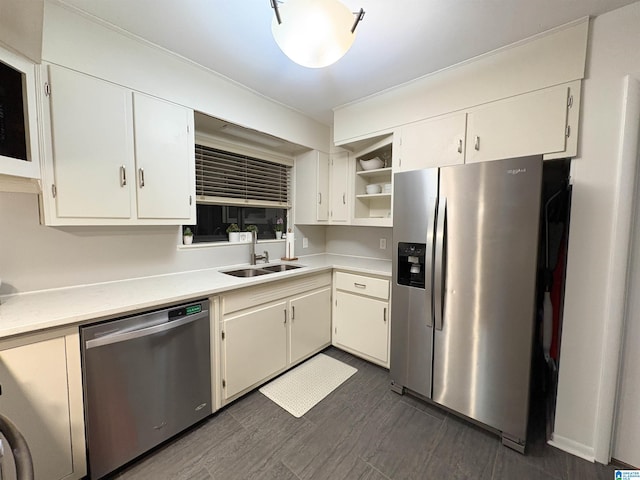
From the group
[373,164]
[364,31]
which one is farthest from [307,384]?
[364,31]

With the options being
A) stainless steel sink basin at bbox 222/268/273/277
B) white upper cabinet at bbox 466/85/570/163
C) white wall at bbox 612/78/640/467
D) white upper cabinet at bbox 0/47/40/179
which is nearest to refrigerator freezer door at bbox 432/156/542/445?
white upper cabinet at bbox 466/85/570/163

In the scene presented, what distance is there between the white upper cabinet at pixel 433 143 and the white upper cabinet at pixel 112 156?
1704 millimetres

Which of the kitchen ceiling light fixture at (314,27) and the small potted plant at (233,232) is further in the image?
the small potted plant at (233,232)

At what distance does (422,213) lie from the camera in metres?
1.84

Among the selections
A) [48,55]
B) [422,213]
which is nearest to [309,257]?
[422,213]

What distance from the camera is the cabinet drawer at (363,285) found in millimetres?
2328

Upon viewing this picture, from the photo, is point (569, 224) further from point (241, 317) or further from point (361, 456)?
point (241, 317)

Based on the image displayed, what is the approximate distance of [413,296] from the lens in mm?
1919

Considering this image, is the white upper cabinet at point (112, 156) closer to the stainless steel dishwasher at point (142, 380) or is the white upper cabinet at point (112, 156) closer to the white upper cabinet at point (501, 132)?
the stainless steel dishwasher at point (142, 380)

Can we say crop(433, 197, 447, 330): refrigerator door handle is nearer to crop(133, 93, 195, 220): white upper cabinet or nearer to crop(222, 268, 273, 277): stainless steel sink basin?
crop(222, 268, 273, 277): stainless steel sink basin

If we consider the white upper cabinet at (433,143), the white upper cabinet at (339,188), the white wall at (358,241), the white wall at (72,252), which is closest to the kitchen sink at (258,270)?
the white wall at (72,252)

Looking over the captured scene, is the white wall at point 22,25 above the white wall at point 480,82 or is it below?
below

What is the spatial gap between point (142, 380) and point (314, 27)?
200cm

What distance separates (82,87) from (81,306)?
3.95 feet
